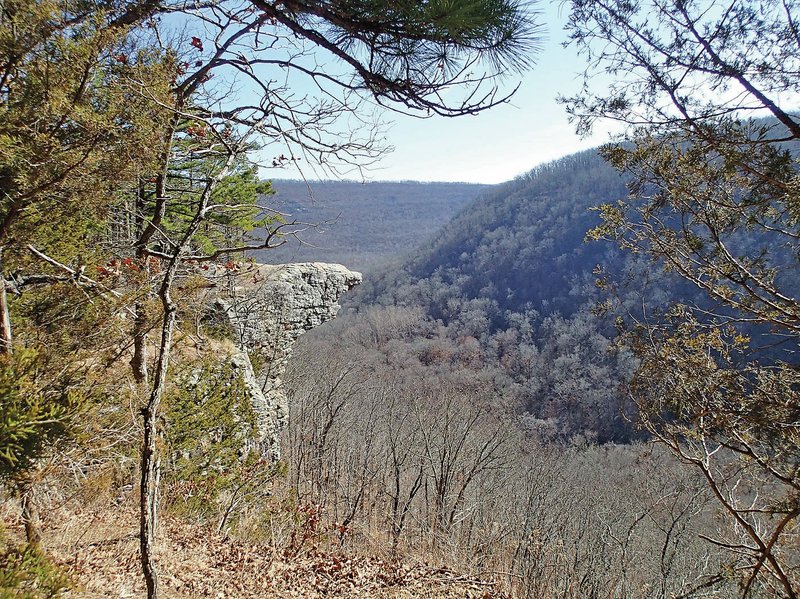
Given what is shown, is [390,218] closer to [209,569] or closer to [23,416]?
[209,569]

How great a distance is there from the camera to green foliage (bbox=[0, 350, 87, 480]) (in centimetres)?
246

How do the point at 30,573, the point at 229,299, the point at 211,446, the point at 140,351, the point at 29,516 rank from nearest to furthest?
the point at 30,573, the point at 29,516, the point at 140,351, the point at 211,446, the point at 229,299

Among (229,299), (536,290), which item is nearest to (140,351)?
(229,299)

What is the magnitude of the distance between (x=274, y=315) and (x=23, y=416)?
28.1 ft

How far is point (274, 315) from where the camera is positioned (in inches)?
433

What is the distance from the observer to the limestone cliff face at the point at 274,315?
9812 millimetres

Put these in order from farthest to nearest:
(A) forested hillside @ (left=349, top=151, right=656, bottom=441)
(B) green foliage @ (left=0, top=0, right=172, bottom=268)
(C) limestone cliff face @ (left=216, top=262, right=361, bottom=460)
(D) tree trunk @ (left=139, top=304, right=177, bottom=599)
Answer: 1. (A) forested hillside @ (left=349, top=151, right=656, bottom=441)
2. (C) limestone cliff face @ (left=216, top=262, right=361, bottom=460)
3. (D) tree trunk @ (left=139, top=304, right=177, bottom=599)
4. (B) green foliage @ (left=0, top=0, right=172, bottom=268)

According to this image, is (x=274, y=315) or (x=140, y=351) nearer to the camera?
(x=140, y=351)

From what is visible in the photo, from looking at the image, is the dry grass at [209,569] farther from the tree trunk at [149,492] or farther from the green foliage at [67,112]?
the green foliage at [67,112]

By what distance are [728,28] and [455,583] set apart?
547 centimetres

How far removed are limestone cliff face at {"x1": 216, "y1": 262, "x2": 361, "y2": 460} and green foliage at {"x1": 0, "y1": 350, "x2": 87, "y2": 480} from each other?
21.3ft

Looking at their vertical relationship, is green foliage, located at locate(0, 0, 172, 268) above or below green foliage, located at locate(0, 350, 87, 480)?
above

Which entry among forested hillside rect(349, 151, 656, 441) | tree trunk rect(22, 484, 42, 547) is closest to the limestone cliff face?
tree trunk rect(22, 484, 42, 547)

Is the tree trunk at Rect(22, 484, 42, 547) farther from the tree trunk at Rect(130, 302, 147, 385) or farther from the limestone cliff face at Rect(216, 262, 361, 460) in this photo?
the limestone cliff face at Rect(216, 262, 361, 460)
